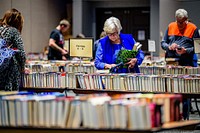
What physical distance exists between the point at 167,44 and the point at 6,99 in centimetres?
463

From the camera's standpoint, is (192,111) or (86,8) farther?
(86,8)

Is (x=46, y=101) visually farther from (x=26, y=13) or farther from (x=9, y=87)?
(x=26, y=13)

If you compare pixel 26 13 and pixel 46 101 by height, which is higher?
pixel 26 13

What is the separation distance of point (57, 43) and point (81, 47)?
8.96 ft

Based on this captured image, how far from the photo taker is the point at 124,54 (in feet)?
22.2

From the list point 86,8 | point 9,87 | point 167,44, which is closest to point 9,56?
point 9,87

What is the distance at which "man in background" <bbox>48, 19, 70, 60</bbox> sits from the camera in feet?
38.8


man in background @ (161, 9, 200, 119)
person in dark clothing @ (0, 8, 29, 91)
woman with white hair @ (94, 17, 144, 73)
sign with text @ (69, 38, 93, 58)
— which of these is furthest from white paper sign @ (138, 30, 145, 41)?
person in dark clothing @ (0, 8, 29, 91)

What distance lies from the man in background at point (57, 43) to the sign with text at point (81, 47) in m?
2.43

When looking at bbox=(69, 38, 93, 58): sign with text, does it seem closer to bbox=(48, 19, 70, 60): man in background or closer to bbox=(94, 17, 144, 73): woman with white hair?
bbox=(94, 17, 144, 73): woman with white hair

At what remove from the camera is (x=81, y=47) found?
30.7ft

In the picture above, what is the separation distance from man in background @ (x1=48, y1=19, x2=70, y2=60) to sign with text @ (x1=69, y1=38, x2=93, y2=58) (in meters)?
2.43

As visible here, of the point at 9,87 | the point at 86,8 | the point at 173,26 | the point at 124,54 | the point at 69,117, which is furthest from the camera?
the point at 86,8

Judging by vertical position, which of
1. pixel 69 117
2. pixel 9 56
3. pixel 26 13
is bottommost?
pixel 69 117
